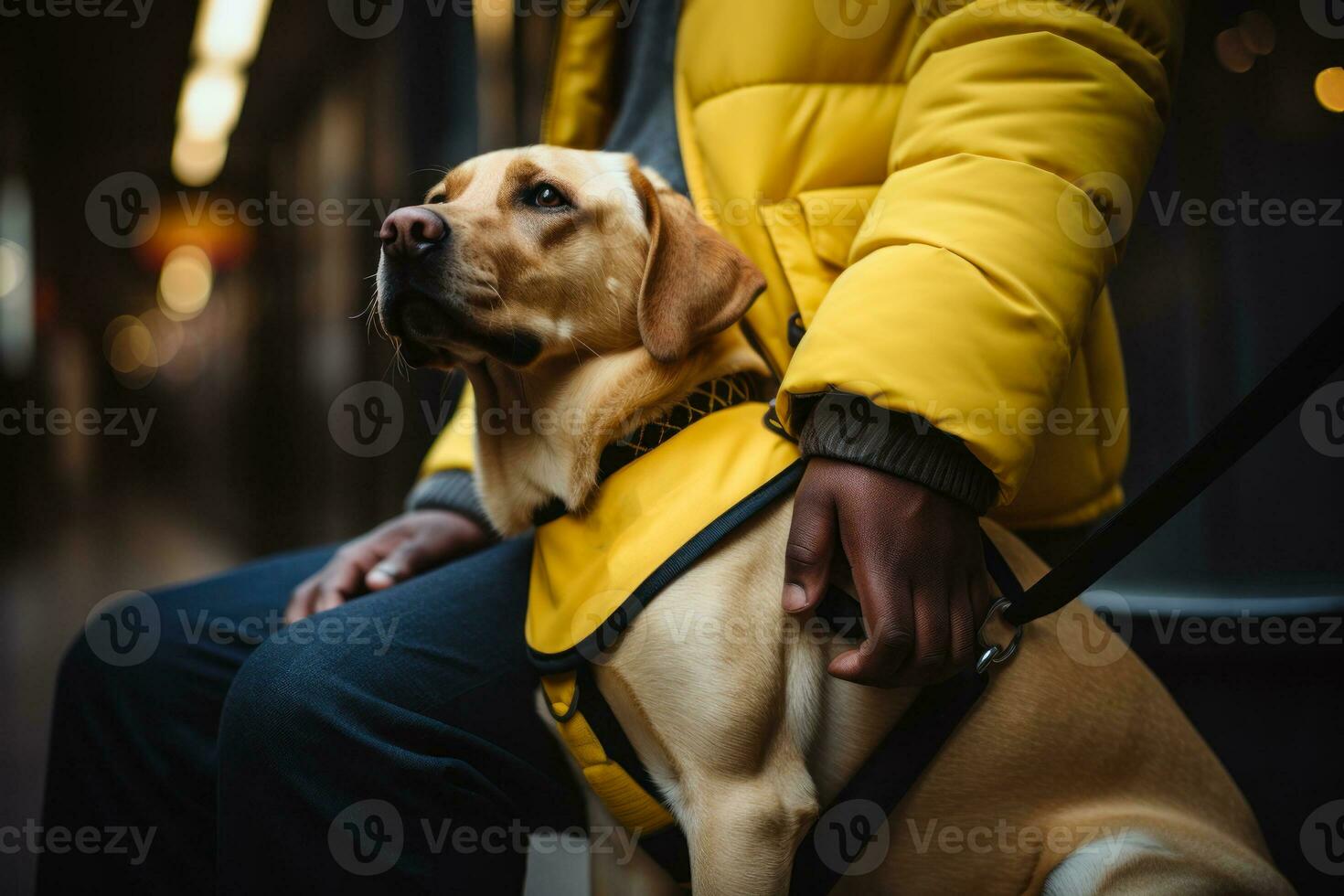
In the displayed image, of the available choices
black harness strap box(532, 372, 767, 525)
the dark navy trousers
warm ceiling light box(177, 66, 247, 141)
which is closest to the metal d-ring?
black harness strap box(532, 372, 767, 525)

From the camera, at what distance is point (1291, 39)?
1.91 metres

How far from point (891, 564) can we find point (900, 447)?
0.45 ft

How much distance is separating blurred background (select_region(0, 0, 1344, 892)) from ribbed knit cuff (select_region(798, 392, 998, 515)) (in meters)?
0.78

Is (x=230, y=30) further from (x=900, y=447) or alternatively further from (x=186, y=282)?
(x=186, y=282)

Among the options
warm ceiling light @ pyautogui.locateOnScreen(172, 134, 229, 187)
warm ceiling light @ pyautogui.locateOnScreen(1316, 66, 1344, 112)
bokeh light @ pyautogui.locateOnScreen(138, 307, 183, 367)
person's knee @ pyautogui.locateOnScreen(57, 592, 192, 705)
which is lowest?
bokeh light @ pyautogui.locateOnScreen(138, 307, 183, 367)

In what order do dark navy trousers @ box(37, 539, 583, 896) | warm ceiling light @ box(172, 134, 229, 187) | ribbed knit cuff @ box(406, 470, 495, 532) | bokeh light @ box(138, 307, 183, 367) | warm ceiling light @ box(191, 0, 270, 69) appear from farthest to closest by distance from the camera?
bokeh light @ box(138, 307, 183, 367) < warm ceiling light @ box(172, 134, 229, 187) < warm ceiling light @ box(191, 0, 270, 69) < ribbed knit cuff @ box(406, 470, 495, 532) < dark navy trousers @ box(37, 539, 583, 896)

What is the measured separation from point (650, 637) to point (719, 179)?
77 centimetres

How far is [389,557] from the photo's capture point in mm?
1575

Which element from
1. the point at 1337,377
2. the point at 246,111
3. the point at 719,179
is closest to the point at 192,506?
the point at 246,111

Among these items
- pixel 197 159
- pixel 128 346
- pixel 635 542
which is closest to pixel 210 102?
pixel 197 159

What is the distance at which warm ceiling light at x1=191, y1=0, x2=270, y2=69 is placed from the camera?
566 centimetres

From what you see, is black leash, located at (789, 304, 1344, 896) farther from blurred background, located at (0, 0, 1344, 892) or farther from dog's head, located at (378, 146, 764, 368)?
blurred background, located at (0, 0, 1344, 892)

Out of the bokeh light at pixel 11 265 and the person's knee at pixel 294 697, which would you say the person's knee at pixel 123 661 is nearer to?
the person's knee at pixel 294 697

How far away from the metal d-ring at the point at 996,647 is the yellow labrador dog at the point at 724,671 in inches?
2.0
